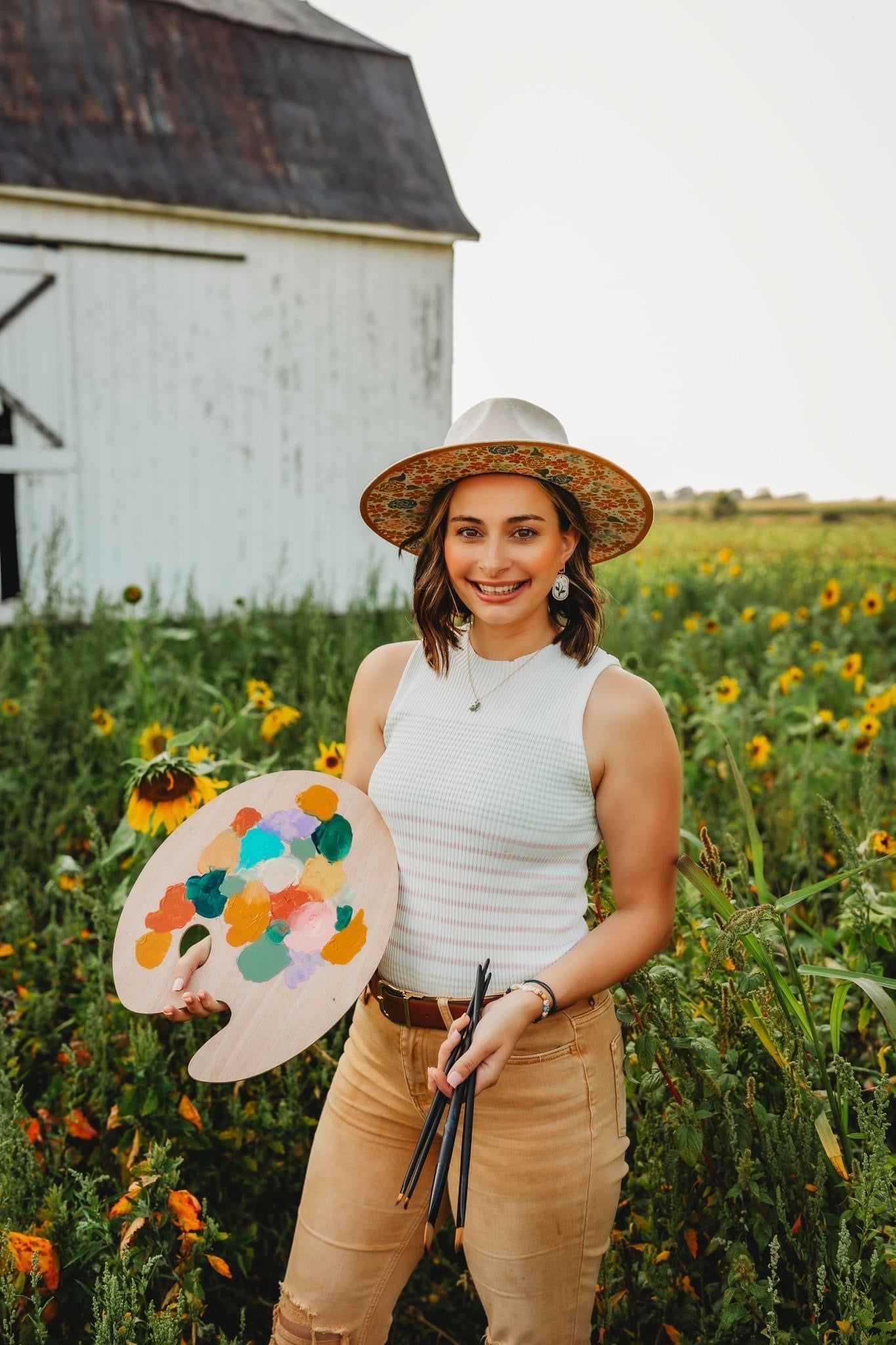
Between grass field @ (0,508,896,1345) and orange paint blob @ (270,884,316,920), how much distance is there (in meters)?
0.49

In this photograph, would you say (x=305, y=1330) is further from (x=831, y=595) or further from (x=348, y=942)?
(x=831, y=595)

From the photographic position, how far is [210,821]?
1.74 m

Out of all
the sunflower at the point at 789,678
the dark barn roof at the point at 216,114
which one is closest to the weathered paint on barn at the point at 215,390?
the dark barn roof at the point at 216,114

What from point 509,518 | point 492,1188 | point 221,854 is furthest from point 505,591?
point 492,1188

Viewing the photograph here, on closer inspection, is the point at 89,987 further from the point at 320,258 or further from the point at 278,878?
the point at 320,258

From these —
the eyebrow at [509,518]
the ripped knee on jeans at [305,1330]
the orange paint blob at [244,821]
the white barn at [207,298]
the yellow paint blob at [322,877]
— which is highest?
the white barn at [207,298]

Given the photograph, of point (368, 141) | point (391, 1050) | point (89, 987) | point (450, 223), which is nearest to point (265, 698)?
point (89, 987)

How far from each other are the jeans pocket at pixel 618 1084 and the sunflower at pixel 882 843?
2.85 ft

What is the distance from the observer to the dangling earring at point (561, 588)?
1.75 metres

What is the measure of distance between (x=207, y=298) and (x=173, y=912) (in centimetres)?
631

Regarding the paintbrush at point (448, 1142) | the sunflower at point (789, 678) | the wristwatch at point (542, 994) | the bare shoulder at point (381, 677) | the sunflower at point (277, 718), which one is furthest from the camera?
the sunflower at point (789, 678)

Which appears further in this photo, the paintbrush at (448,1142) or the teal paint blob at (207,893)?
the teal paint blob at (207,893)

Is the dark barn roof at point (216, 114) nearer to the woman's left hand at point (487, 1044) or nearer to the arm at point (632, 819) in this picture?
the arm at point (632, 819)

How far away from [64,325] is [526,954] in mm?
6435
